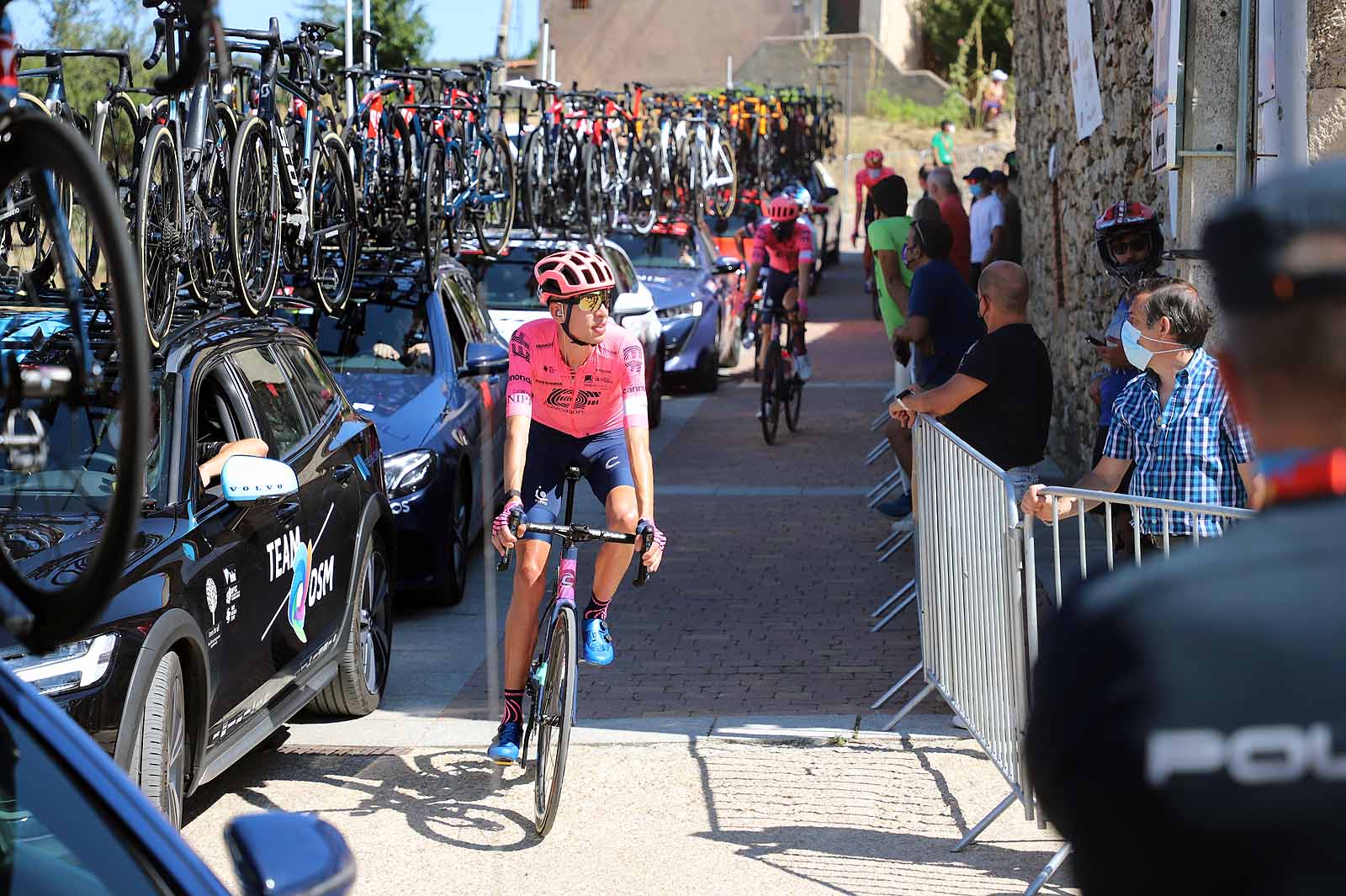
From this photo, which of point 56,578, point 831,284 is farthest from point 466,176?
point 831,284

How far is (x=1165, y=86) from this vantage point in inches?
319

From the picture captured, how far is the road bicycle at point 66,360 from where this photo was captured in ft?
7.62

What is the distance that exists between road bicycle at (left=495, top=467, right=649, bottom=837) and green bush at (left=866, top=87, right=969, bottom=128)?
4393cm

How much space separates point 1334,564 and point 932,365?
8.45 meters

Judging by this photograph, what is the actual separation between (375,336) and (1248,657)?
30.9 feet

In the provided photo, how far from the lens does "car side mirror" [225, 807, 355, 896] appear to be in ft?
8.56

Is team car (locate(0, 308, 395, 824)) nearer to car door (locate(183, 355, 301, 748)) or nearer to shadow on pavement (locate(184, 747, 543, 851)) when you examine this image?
car door (locate(183, 355, 301, 748))

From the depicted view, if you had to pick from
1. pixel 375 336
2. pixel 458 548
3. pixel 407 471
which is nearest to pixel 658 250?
pixel 375 336

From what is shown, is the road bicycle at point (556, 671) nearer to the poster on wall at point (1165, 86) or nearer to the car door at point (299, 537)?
the car door at point (299, 537)

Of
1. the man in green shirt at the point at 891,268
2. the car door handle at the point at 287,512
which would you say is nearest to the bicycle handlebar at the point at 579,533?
the car door handle at the point at 287,512

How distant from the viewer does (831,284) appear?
112 feet

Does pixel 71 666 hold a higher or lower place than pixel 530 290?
lower

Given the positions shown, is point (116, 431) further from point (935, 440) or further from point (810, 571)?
point (810, 571)

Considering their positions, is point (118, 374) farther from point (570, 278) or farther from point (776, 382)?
point (776, 382)
